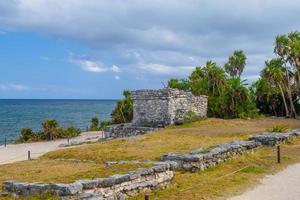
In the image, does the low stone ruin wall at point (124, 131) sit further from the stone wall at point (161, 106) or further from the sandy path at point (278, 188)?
the sandy path at point (278, 188)

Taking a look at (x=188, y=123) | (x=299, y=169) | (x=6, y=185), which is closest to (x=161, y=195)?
(x=6, y=185)

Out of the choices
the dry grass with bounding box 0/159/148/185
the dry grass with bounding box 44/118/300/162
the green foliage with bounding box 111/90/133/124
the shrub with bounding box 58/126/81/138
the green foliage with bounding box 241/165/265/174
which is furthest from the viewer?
the green foliage with bounding box 111/90/133/124

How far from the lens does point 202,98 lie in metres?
38.5

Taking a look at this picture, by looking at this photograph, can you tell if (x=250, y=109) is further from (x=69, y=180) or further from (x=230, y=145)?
(x=69, y=180)

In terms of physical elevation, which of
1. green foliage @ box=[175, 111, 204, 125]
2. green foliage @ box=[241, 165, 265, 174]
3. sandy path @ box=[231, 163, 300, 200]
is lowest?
sandy path @ box=[231, 163, 300, 200]

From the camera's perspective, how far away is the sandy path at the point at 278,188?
487 inches

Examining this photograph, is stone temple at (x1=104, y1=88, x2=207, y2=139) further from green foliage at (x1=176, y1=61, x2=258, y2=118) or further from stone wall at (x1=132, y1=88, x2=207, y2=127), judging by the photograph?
green foliage at (x1=176, y1=61, x2=258, y2=118)

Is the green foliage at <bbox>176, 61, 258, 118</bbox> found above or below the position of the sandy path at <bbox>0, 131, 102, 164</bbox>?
above

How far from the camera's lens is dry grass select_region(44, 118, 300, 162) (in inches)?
773

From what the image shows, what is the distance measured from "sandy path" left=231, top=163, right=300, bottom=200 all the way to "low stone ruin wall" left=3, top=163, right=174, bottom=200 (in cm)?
245

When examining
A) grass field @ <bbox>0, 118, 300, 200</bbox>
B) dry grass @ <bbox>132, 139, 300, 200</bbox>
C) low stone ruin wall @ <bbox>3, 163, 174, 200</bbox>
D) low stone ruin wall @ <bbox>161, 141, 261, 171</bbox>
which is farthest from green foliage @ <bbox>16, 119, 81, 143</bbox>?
low stone ruin wall @ <bbox>3, 163, 174, 200</bbox>

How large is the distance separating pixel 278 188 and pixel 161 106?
2191cm

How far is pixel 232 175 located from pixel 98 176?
17.7 feet

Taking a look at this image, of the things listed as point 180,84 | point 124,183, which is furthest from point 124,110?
point 124,183
